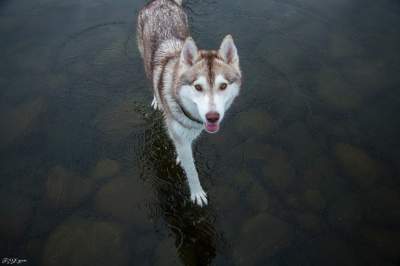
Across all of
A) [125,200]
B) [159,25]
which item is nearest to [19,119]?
[125,200]

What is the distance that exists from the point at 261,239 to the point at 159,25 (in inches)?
123

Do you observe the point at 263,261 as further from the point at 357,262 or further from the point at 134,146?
the point at 134,146

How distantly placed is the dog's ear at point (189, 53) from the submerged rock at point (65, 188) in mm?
2248

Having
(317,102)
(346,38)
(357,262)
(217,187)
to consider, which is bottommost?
(357,262)

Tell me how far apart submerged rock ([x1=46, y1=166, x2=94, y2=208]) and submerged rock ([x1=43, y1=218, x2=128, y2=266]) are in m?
0.29

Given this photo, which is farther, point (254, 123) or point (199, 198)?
point (254, 123)

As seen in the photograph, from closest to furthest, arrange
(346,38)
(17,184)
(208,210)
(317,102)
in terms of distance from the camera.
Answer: (208,210) < (17,184) < (317,102) < (346,38)

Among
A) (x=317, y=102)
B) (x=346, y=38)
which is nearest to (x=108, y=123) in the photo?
(x=317, y=102)

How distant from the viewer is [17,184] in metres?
4.71

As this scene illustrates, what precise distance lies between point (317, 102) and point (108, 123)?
3.35 meters

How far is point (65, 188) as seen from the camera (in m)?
4.63

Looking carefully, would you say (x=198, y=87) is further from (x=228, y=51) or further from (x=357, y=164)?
(x=357, y=164)

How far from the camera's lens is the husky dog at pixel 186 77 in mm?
3371

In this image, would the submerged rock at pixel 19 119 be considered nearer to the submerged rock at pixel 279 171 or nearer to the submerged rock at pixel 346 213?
the submerged rock at pixel 279 171
